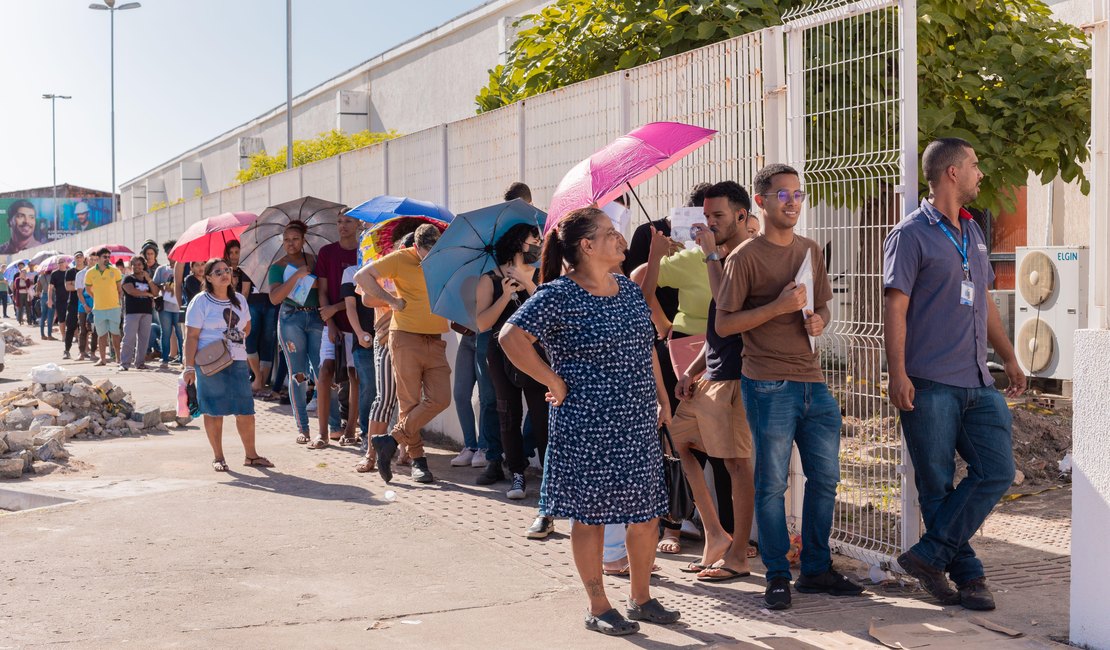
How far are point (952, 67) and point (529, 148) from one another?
11.9 ft

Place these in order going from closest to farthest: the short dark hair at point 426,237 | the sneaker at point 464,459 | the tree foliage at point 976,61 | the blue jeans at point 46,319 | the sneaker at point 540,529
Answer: the sneaker at point 540,529, the short dark hair at point 426,237, the sneaker at point 464,459, the tree foliage at point 976,61, the blue jeans at point 46,319

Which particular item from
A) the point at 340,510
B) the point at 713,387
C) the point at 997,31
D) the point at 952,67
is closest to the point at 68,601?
the point at 340,510

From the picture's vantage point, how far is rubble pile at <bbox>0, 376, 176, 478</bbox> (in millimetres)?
10211

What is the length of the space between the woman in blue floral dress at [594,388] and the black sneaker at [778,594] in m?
0.69

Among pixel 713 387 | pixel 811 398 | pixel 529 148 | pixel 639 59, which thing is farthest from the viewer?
pixel 639 59

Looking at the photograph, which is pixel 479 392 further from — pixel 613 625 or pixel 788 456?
pixel 613 625

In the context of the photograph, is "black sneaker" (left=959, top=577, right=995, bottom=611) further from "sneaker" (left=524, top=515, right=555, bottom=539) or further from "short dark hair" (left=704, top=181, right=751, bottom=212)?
"sneaker" (left=524, top=515, right=555, bottom=539)

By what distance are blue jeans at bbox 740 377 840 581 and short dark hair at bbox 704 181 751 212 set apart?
0.88 meters

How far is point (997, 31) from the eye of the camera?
10695mm

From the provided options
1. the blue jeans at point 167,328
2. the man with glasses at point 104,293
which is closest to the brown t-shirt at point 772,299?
the blue jeans at point 167,328

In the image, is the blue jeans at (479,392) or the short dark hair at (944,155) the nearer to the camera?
the short dark hair at (944,155)

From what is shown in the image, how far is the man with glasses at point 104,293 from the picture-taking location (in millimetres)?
19547

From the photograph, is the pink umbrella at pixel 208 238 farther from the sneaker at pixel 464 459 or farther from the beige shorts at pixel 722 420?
the beige shorts at pixel 722 420

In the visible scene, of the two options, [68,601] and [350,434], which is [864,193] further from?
[350,434]
